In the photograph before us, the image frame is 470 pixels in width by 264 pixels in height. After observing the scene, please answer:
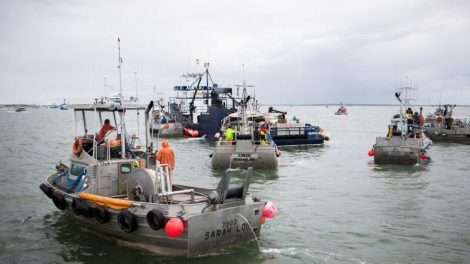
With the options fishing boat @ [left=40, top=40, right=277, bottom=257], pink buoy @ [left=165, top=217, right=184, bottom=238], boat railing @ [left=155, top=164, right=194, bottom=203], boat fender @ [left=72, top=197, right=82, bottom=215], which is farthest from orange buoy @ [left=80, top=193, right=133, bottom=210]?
pink buoy @ [left=165, top=217, right=184, bottom=238]

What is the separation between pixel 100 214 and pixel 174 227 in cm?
292

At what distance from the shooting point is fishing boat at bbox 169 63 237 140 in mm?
50594

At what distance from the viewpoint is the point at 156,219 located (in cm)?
1018

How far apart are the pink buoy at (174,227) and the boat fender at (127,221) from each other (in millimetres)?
1260

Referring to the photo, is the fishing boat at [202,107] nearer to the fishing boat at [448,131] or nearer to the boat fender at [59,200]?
the fishing boat at [448,131]

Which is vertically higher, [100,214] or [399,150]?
[399,150]

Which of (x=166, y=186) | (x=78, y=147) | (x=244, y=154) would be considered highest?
(x=78, y=147)

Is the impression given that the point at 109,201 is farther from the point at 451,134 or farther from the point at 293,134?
the point at 451,134

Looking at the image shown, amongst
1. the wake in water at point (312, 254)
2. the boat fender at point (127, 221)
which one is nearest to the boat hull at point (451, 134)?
the wake in water at point (312, 254)

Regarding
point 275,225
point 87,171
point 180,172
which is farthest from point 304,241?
point 180,172

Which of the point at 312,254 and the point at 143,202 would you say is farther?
the point at 312,254

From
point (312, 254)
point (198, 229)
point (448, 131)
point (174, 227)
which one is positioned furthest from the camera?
point (448, 131)

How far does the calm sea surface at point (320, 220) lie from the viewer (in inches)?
457

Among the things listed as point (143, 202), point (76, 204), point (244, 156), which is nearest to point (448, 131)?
point (244, 156)
